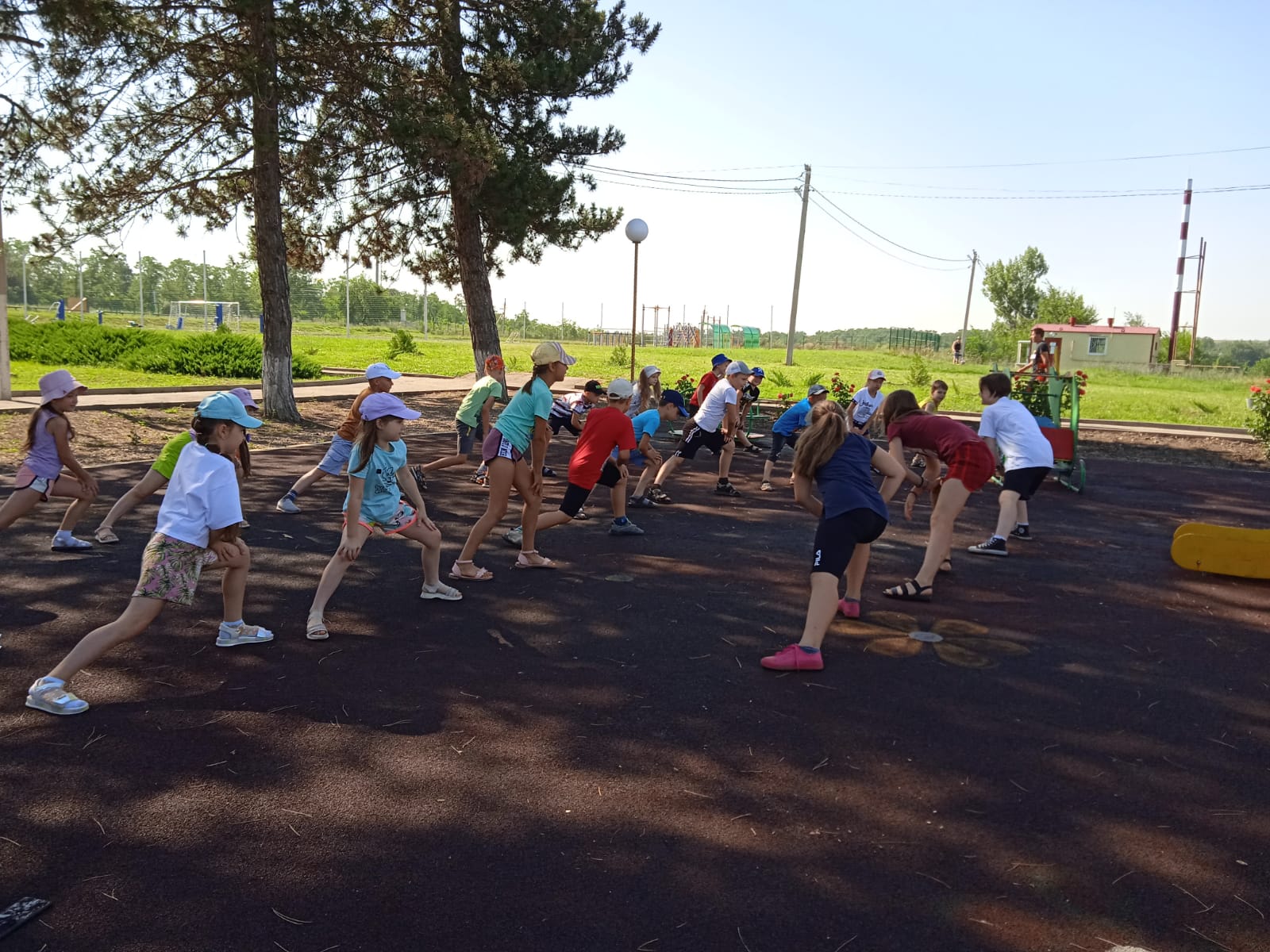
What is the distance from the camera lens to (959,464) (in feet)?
23.1

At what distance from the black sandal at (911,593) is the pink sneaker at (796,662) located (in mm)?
1903

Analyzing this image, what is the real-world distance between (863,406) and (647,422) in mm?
3630

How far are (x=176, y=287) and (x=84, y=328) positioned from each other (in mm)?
91999

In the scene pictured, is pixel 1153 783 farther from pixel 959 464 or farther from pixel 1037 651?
pixel 959 464

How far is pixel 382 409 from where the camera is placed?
551 cm

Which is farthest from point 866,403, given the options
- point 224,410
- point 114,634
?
point 114,634

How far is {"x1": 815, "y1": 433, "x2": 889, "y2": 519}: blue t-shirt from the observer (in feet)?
17.9

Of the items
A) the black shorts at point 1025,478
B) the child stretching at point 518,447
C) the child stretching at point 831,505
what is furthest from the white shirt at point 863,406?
the child stretching at point 831,505

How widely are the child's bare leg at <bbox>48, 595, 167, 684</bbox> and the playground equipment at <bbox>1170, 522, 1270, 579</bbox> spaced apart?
26.0 feet

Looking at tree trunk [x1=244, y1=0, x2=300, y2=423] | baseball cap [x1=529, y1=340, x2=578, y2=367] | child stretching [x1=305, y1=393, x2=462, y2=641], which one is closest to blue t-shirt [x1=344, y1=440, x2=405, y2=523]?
child stretching [x1=305, y1=393, x2=462, y2=641]

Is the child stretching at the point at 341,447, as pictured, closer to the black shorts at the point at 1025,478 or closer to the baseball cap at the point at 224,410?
the baseball cap at the point at 224,410

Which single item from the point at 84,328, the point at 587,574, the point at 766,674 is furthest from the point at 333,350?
the point at 766,674

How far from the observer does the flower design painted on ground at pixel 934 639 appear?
584 centimetres

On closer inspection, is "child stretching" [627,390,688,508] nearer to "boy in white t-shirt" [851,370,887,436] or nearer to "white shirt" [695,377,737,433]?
"white shirt" [695,377,737,433]
